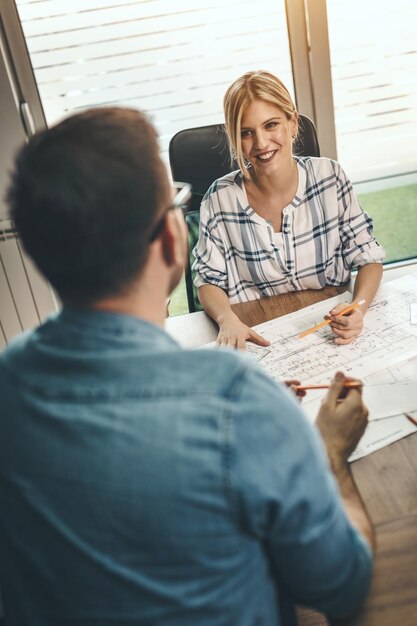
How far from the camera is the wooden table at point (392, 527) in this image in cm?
63

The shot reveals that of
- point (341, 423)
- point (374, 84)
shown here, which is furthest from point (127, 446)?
point (374, 84)

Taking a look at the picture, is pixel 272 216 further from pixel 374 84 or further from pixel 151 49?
pixel 374 84

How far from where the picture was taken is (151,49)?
8.14ft

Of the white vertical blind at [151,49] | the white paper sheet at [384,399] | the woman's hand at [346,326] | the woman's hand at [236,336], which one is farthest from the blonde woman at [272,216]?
the white vertical blind at [151,49]

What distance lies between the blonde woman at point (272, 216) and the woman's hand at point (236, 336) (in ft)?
0.62

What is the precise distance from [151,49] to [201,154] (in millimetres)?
916

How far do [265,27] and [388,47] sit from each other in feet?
2.13

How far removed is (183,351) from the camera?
0.52 meters

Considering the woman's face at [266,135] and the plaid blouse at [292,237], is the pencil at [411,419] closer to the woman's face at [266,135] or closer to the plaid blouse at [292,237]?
the plaid blouse at [292,237]

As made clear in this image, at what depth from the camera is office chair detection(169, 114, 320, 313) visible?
1852 mm

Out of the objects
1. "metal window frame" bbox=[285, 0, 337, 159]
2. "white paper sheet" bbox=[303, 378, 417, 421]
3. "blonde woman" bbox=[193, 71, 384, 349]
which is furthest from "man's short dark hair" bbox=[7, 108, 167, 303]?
"metal window frame" bbox=[285, 0, 337, 159]

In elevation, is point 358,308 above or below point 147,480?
below

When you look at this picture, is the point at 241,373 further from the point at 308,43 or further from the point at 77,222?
the point at 308,43

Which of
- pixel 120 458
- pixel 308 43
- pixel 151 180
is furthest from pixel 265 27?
pixel 120 458
